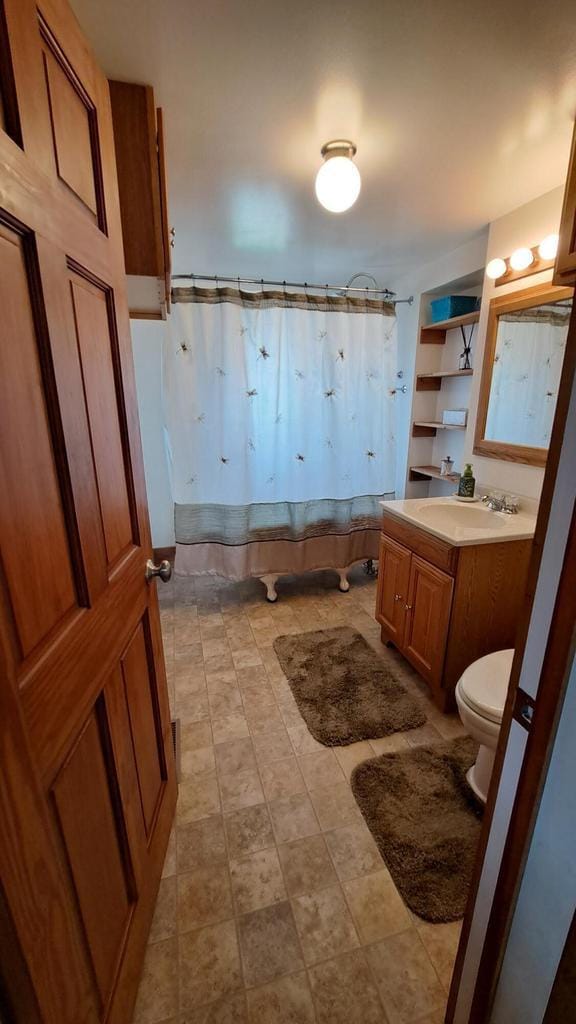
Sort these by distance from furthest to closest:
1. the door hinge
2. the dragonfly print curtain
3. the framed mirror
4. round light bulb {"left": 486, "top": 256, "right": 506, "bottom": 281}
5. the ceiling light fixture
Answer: the dragonfly print curtain < round light bulb {"left": 486, "top": 256, "right": 506, "bottom": 281} < the framed mirror < the ceiling light fixture < the door hinge

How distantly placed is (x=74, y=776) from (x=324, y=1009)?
0.93 m

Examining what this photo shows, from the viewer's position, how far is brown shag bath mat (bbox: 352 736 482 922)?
4.04 ft

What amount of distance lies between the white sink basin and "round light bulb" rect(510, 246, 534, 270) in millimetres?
1173

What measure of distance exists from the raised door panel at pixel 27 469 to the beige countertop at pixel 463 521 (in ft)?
4.98

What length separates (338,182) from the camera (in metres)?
1.51

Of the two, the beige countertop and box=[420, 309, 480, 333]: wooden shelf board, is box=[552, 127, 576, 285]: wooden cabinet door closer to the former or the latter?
the beige countertop

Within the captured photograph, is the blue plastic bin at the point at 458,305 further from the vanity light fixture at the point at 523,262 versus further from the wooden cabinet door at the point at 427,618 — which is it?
the wooden cabinet door at the point at 427,618

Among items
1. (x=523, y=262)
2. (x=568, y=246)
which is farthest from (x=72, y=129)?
(x=523, y=262)

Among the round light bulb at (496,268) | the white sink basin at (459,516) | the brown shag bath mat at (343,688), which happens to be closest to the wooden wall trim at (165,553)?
the brown shag bath mat at (343,688)

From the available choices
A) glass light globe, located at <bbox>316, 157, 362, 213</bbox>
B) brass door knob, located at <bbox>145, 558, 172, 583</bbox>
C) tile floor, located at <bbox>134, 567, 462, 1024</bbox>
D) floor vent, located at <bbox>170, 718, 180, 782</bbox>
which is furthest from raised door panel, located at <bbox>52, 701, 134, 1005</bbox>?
glass light globe, located at <bbox>316, 157, 362, 213</bbox>

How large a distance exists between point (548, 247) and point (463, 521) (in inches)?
51.1

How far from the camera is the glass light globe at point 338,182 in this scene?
1489mm

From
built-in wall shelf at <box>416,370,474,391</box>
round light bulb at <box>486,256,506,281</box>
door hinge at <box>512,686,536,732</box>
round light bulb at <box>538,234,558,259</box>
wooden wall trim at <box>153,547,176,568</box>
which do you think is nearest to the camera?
door hinge at <box>512,686,536,732</box>

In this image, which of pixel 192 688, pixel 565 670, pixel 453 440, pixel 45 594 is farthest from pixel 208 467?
pixel 565 670
